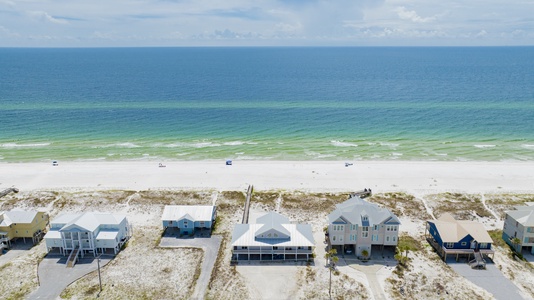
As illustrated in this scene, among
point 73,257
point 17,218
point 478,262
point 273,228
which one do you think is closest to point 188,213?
point 273,228

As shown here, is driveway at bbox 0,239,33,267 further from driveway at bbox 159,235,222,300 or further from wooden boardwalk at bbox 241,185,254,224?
wooden boardwalk at bbox 241,185,254,224

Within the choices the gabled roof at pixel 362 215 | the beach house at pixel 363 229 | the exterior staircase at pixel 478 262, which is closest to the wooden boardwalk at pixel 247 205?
the gabled roof at pixel 362 215

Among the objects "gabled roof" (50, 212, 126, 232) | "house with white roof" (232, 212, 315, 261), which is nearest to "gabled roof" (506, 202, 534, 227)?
"house with white roof" (232, 212, 315, 261)

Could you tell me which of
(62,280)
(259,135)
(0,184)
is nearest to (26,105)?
(0,184)

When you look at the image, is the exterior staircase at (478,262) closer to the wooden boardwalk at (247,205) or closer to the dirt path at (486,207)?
the dirt path at (486,207)

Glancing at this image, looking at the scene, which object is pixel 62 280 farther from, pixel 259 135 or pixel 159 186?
pixel 259 135

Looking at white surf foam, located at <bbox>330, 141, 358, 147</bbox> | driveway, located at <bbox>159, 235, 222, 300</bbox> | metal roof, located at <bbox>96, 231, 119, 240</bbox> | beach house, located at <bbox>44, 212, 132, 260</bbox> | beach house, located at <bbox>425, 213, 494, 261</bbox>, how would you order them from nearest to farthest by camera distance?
1. driveway, located at <bbox>159, 235, 222, 300</bbox>
2. beach house, located at <bbox>425, 213, 494, 261</bbox>
3. beach house, located at <bbox>44, 212, 132, 260</bbox>
4. metal roof, located at <bbox>96, 231, 119, 240</bbox>
5. white surf foam, located at <bbox>330, 141, 358, 147</bbox>
